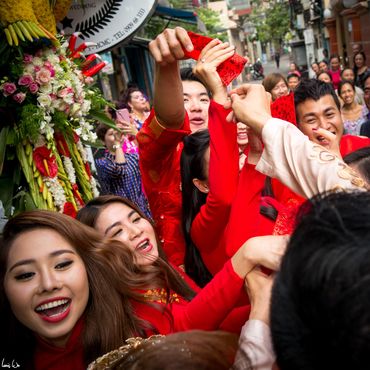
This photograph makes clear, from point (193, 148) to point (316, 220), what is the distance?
186cm

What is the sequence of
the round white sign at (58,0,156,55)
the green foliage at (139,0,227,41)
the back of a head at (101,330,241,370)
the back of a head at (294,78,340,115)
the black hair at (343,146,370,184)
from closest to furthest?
1. the back of a head at (101,330,241,370)
2. the black hair at (343,146,370,184)
3. the round white sign at (58,0,156,55)
4. the back of a head at (294,78,340,115)
5. the green foliage at (139,0,227,41)

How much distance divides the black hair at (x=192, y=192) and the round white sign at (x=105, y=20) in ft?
3.48

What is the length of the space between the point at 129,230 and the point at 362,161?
983 millimetres

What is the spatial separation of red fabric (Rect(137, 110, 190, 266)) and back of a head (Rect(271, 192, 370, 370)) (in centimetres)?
171

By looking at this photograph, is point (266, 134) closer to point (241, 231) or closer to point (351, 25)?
point (241, 231)

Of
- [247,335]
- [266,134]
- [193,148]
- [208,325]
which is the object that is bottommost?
[208,325]

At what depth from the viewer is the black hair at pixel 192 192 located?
2601 mm

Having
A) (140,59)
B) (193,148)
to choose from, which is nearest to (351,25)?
(140,59)

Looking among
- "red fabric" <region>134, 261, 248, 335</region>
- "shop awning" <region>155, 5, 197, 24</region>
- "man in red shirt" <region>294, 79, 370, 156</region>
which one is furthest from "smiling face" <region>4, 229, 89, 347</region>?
"shop awning" <region>155, 5, 197, 24</region>

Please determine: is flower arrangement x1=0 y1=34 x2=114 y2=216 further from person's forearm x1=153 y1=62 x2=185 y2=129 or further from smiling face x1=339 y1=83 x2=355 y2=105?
smiling face x1=339 y1=83 x2=355 y2=105

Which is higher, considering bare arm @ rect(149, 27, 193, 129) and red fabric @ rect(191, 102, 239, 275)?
bare arm @ rect(149, 27, 193, 129)

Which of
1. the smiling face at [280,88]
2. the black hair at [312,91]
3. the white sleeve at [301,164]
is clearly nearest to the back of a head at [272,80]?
the smiling face at [280,88]

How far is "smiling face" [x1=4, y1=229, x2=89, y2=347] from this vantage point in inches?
64.7

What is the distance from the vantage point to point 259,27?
61000 millimetres
